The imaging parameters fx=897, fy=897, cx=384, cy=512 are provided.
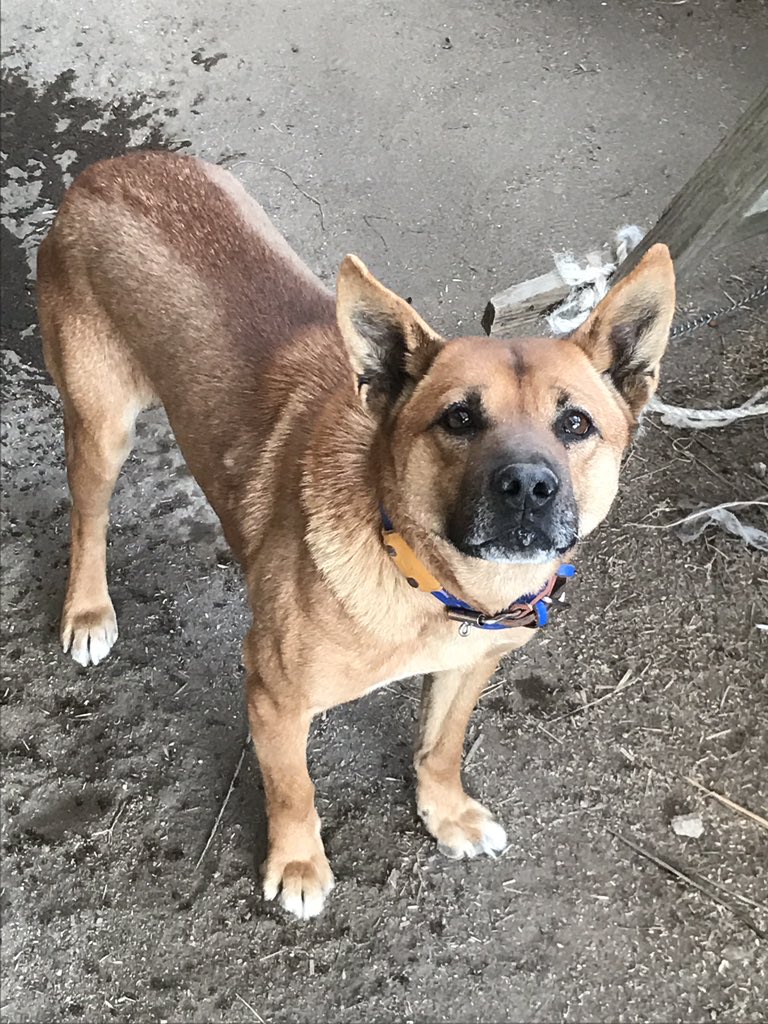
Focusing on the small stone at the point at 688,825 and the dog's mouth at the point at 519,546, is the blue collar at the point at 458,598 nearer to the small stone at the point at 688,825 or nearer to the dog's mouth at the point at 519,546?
the dog's mouth at the point at 519,546

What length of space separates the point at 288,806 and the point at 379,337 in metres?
1.28

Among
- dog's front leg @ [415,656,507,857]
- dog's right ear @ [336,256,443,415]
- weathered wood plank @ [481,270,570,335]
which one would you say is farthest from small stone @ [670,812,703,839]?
weathered wood plank @ [481,270,570,335]

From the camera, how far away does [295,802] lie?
7.76 ft

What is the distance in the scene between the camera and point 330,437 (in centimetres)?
209

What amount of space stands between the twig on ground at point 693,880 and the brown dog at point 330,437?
0.41m

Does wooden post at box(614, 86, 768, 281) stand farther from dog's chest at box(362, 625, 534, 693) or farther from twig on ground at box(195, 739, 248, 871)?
twig on ground at box(195, 739, 248, 871)

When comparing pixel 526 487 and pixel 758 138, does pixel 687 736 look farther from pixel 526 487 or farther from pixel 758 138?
pixel 758 138

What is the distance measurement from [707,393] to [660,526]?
697 mm

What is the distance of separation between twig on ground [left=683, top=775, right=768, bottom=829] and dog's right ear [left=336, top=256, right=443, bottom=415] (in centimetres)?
163

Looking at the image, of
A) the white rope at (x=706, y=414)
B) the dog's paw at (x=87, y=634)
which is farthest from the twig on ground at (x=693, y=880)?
the dog's paw at (x=87, y=634)

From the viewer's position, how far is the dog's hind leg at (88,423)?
2.58m

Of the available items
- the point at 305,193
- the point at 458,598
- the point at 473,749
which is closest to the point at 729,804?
the point at 473,749

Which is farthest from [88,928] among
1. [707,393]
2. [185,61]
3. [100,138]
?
[185,61]

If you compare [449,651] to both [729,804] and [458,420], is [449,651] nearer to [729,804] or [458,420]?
[458,420]
